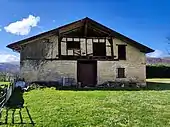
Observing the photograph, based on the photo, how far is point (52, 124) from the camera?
9.84 metres

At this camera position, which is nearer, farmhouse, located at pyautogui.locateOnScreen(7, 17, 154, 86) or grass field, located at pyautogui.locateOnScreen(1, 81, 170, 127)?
grass field, located at pyautogui.locateOnScreen(1, 81, 170, 127)

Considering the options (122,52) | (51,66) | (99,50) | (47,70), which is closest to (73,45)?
(99,50)

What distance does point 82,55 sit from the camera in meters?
28.6

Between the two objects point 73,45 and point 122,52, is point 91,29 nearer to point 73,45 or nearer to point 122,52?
point 73,45

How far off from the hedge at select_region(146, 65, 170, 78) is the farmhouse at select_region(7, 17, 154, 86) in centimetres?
2067

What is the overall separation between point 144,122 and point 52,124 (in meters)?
3.16

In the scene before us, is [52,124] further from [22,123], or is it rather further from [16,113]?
[16,113]

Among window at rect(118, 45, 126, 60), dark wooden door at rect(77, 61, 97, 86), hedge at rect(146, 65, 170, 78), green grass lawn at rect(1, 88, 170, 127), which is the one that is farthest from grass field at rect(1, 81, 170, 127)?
hedge at rect(146, 65, 170, 78)

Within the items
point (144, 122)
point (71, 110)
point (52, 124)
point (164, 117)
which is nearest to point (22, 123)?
point (52, 124)

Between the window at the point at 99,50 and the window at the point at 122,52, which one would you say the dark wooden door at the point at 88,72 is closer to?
the window at the point at 99,50

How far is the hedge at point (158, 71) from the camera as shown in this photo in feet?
163

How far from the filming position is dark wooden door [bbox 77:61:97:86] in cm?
2886

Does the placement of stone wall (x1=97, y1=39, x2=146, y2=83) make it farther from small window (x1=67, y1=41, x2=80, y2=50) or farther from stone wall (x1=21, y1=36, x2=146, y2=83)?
small window (x1=67, y1=41, x2=80, y2=50)

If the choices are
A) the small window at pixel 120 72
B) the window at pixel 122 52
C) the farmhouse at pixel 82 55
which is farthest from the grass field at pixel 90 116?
the window at pixel 122 52
